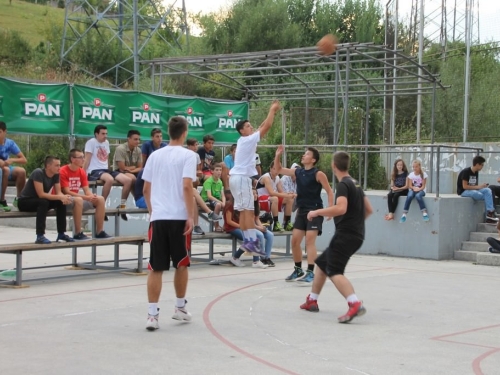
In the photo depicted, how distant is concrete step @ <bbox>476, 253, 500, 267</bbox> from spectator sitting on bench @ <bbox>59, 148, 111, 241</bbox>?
24.7ft

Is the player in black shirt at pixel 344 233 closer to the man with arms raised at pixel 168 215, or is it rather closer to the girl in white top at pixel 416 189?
the man with arms raised at pixel 168 215

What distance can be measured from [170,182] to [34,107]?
651 centimetres

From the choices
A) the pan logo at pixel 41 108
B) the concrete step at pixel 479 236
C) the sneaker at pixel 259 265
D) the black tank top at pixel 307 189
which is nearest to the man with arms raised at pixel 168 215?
the black tank top at pixel 307 189

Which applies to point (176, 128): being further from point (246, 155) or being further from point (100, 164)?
point (100, 164)

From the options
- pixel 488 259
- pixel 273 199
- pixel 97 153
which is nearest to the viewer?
pixel 97 153

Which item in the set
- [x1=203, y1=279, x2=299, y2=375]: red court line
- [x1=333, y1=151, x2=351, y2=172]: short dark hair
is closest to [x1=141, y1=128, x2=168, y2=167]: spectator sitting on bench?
[x1=203, y1=279, x2=299, y2=375]: red court line

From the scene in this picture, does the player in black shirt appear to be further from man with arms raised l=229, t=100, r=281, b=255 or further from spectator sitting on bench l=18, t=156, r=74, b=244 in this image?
spectator sitting on bench l=18, t=156, r=74, b=244

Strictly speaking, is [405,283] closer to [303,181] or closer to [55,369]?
[303,181]

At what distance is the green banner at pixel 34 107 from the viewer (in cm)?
1318

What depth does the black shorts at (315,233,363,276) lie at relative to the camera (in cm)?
861

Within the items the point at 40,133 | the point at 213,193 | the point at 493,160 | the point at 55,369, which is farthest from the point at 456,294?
the point at 493,160

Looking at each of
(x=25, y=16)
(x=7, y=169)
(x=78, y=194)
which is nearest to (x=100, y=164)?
(x=78, y=194)

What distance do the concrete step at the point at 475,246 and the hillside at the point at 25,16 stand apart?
63.9 metres

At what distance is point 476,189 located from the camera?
16500 mm
